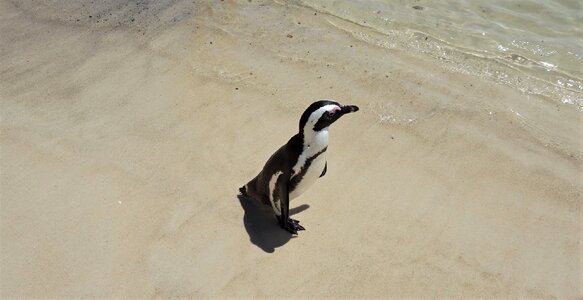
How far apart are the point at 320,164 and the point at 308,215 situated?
57 centimetres

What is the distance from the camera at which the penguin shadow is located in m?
3.53

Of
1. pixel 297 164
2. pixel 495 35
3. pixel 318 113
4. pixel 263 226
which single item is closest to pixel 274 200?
pixel 263 226

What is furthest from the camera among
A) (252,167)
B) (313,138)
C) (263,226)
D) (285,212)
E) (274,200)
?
(252,167)

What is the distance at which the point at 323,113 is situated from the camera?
298 cm

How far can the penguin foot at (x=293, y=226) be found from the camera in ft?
11.6

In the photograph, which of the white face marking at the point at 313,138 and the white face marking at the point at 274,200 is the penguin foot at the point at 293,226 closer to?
the white face marking at the point at 274,200

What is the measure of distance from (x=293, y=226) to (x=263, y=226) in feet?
0.70

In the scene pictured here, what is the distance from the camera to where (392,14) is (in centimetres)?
594

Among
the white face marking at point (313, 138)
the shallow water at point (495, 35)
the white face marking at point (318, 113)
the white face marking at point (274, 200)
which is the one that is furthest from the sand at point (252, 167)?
the white face marking at point (318, 113)

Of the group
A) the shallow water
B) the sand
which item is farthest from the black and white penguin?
the shallow water

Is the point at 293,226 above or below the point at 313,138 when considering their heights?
below

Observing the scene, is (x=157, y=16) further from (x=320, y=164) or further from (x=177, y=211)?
(x=320, y=164)

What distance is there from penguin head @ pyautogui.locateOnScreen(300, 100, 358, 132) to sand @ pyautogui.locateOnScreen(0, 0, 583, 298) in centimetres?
88

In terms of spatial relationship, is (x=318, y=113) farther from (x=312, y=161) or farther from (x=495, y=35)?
(x=495, y=35)
